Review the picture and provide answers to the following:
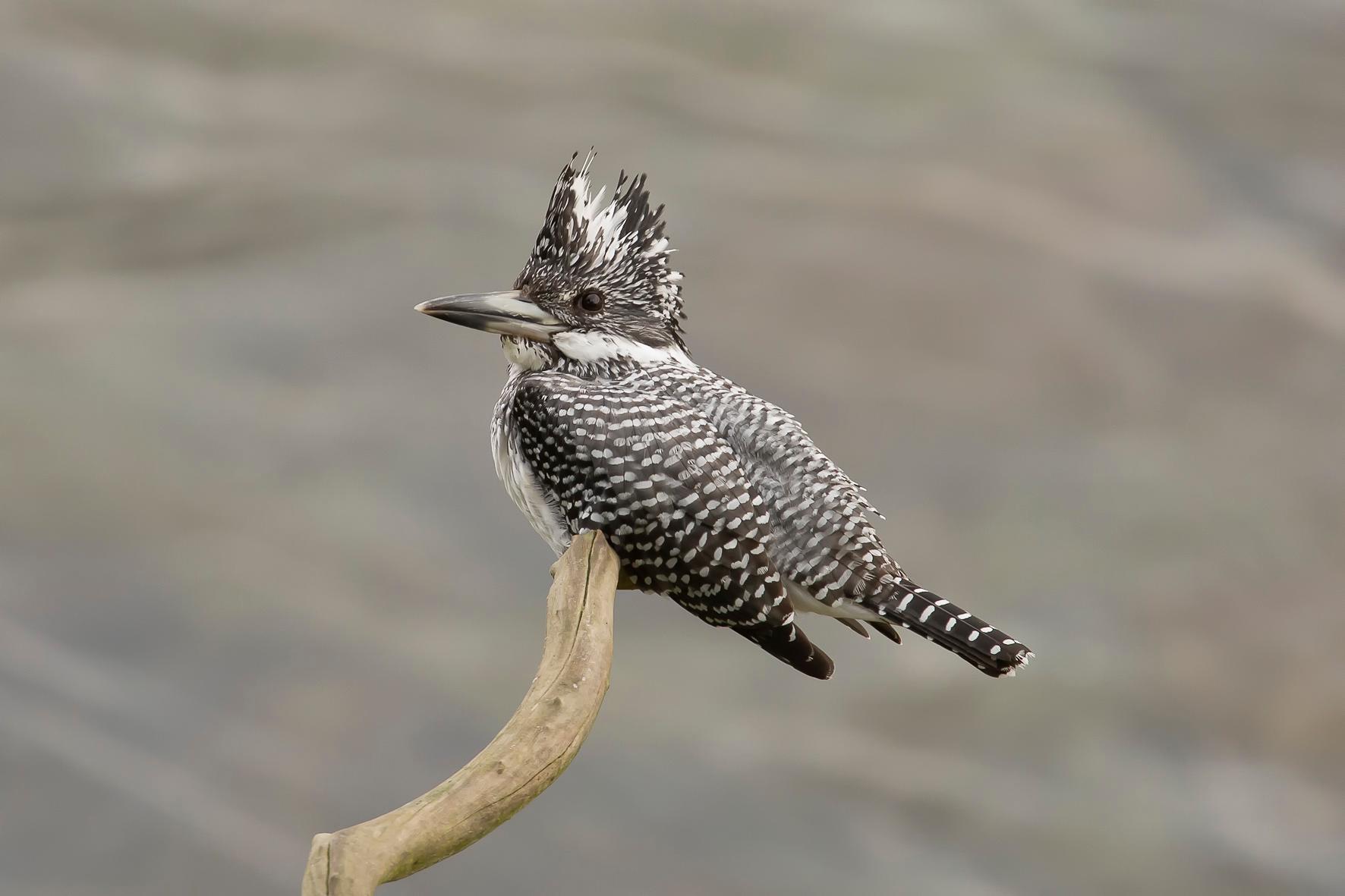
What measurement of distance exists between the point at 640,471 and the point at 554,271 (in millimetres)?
419

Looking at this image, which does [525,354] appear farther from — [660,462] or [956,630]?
[956,630]

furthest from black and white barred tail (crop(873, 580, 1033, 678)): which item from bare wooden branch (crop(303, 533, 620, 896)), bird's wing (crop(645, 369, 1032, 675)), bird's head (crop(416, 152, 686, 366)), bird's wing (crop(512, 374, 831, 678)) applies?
bird's head (crop(416, 152, 686, 366))

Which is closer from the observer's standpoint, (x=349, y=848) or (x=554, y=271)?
(x=349, y=848)

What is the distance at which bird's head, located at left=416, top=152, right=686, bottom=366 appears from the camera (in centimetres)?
230

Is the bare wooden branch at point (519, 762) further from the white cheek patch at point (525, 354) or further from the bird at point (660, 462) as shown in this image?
the white cheek patch at point (525, 354)

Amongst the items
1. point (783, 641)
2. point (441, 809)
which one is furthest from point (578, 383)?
point (441, 809)

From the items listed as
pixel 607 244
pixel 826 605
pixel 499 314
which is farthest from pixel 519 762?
pixel 607 244

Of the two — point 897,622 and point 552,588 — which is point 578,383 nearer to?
point 552,588

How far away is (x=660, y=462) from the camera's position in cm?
216

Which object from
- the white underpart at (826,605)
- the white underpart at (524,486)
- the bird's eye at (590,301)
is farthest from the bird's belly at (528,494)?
the white underpart at (826,605)

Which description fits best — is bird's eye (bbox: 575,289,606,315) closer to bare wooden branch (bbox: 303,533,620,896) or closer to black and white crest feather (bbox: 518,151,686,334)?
black and white crest feather (bbox: 518,151,686,334)

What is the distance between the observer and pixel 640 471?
215cm

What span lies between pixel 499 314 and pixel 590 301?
0.58 ft

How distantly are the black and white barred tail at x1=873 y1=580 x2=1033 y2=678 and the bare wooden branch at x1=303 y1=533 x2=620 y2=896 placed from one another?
0.50 metres
